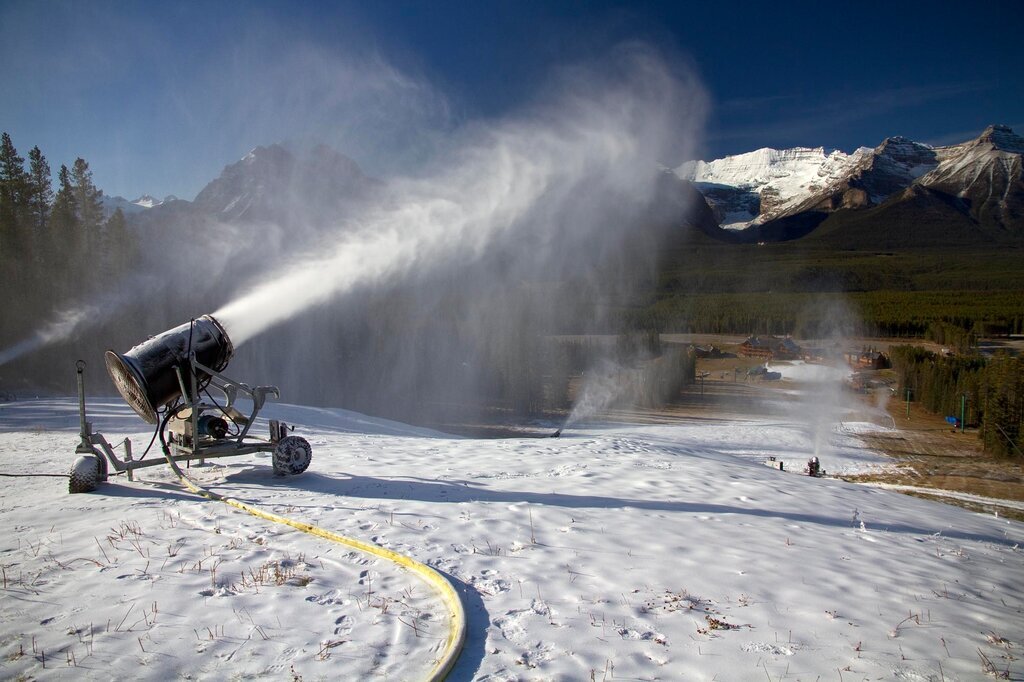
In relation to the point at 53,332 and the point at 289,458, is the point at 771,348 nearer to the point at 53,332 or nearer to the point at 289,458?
the point at 53,332

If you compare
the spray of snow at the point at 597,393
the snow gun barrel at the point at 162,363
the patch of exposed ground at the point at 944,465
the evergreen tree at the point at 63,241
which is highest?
the evergreen tree at the point at 63,241

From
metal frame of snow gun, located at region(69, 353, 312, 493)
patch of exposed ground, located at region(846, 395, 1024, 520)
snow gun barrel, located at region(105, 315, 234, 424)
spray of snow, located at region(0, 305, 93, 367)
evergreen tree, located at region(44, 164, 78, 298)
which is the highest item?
evergreen tree, located at region(44, 164, 78, 298)

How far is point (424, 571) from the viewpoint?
5340mm

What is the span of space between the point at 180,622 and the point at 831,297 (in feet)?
426

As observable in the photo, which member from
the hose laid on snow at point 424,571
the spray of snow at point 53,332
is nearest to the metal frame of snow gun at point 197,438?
the hose laid on snow at point 424,571

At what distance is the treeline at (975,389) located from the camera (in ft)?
97.1

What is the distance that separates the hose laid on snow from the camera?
3.88 meters

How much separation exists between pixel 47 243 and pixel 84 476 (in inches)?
1375

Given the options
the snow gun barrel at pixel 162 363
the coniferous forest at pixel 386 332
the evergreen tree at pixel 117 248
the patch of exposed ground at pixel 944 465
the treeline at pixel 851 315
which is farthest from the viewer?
the treeline at pixel 851 315

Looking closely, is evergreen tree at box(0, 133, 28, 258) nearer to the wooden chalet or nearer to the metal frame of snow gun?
the metal frame of snow gun

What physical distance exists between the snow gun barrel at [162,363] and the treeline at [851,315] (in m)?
79.6

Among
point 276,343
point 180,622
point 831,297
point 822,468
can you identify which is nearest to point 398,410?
point 276,343

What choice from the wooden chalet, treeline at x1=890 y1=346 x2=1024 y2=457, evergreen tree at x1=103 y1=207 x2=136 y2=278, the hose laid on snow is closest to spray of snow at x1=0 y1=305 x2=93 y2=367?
evergreen tree at x1=103 y1=207 x2=136 y2=278

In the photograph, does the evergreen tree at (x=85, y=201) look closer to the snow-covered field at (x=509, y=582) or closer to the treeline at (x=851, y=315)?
the snow-covered field at (x=509, y=582)
